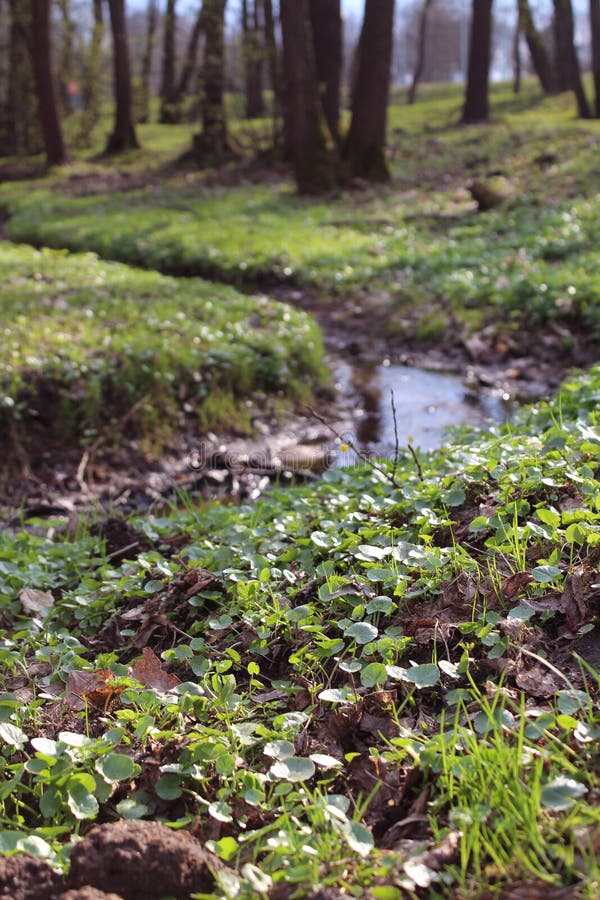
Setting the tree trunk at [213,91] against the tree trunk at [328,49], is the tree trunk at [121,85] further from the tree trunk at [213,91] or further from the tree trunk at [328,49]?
the tree trunk at [328,49]

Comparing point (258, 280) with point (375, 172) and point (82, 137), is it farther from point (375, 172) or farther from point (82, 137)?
point (82, 137)

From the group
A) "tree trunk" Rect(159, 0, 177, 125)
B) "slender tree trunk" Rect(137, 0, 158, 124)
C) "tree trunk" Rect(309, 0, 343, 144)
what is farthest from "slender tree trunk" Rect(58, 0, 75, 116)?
"tree trunk" Rect(309, 0, 343, 144)

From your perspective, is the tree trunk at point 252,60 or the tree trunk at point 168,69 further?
the tree trunk at point 168,69

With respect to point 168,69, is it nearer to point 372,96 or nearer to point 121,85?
point 121,85

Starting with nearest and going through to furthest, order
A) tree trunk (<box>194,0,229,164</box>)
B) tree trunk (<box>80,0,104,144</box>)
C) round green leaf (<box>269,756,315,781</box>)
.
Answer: round green leaf (<box>269,756,315,781</box>) → tree trunk (<box>194,0,229,164</box>) → tree trunk (<box>80,0,104,144</box>)

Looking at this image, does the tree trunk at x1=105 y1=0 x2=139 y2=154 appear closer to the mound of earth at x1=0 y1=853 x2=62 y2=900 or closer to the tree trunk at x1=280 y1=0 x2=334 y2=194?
the tree trunk at x1=280 y1=0 x2=334 y2=194

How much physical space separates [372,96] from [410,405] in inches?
455

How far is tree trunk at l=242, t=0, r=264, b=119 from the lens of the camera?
22.5 meters

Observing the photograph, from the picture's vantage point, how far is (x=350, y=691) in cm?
242

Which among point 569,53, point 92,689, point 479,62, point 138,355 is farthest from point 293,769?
point 569,53

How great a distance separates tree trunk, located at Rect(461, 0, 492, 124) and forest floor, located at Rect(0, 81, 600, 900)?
1885 cm

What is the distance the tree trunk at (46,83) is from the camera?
20984 millimetres

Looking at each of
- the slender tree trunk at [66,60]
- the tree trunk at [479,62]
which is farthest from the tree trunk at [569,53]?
the slender tree trunk at [66,60]

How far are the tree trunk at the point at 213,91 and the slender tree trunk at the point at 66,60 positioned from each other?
1175 cm
